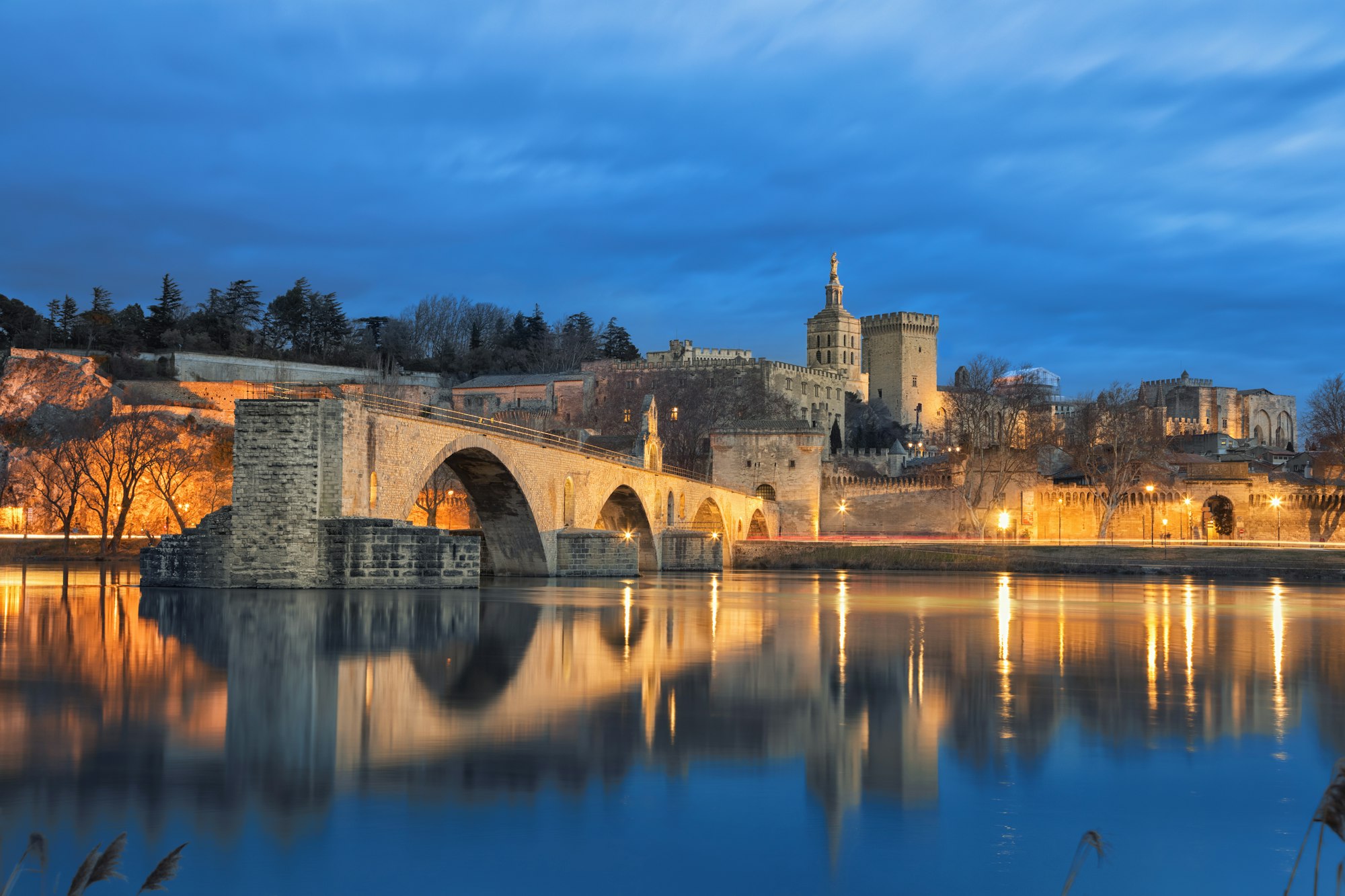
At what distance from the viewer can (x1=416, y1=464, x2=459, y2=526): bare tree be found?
58.4 meters

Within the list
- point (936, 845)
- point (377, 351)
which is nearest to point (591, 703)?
point (936, 845)

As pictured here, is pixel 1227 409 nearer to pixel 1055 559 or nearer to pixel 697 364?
pixel 697 364

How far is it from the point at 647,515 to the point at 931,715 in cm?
3640

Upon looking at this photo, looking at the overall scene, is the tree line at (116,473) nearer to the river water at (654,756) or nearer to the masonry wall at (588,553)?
the masonry wall at (588,553)

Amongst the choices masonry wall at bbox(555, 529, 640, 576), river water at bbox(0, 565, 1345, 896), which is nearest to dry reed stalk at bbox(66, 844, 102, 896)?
river water at bbox(0, 565, 1345, 896)

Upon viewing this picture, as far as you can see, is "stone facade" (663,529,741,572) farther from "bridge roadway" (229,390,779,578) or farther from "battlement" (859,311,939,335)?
"battlement" (859,311,939,335)

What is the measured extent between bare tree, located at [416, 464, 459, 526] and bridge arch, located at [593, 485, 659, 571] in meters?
10.8

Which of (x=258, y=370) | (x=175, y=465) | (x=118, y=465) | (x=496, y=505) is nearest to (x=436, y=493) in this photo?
(x=175, y=465)

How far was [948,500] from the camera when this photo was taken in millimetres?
70875

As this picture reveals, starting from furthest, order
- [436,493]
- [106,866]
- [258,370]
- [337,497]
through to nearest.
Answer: [258,370] → [436,493] → [337,497] → [106,866]

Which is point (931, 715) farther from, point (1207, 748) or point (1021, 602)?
point (1021, 602)

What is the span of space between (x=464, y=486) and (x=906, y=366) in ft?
306

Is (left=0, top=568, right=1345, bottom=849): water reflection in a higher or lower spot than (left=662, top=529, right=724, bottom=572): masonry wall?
lower

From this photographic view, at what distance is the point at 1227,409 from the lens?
12056 cm
